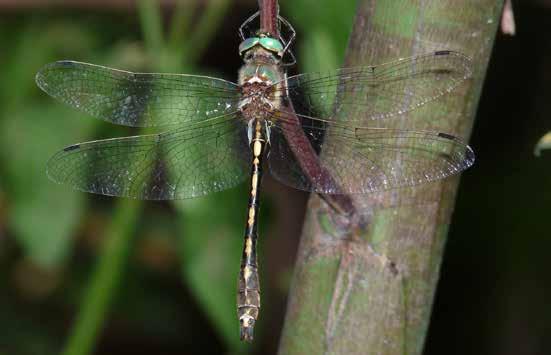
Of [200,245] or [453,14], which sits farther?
[200,245]

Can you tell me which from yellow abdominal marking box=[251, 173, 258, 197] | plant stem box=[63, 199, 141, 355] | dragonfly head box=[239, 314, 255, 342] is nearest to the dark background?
plant stem box=[63, 199, 141, 355]

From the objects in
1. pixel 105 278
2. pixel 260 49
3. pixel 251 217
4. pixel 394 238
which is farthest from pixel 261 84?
pixel 105 278

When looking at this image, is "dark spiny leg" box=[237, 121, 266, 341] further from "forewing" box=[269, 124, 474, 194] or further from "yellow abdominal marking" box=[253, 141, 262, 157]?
"forewing" box=[269, 124, 474, 194]

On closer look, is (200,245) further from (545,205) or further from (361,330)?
(545,205)

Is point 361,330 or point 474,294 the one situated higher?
point 474,294

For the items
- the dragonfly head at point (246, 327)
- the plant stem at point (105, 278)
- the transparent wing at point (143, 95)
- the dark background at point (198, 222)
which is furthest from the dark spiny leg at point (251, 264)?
the plant stem at point (105, 278)

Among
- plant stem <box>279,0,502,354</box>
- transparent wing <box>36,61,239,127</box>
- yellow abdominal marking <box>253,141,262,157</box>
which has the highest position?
transparent wing <box>36,61,239,127</box>

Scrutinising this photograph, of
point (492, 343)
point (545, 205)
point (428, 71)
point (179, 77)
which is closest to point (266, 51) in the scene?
point (179, 77)
